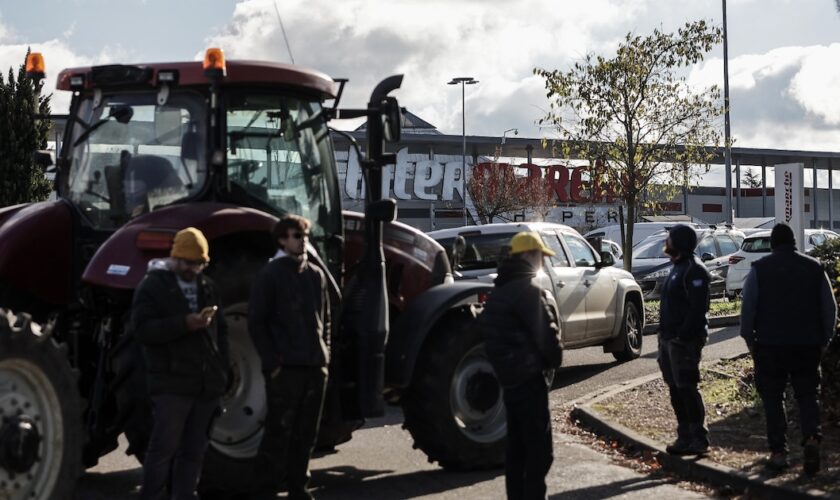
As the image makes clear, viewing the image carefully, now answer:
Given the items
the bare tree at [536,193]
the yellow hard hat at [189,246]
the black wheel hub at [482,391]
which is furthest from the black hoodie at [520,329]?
the bare tree at [536,193]

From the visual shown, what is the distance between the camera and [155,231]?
284 inches

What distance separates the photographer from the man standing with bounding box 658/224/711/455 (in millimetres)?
9422

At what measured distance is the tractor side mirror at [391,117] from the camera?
27.4 feet

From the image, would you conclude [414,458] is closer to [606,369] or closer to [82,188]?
[82,188]

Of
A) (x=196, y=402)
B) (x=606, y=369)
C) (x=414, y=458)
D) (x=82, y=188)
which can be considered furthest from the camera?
(x=606, y=369)

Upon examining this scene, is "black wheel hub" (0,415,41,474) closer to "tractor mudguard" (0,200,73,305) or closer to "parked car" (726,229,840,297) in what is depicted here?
"tractor mudguard" (0,200,73,305)

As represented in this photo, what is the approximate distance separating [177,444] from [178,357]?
0.48 m

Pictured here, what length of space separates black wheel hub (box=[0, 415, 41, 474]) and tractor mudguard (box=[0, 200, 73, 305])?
1.88 metres

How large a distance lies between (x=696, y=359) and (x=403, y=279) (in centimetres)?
230

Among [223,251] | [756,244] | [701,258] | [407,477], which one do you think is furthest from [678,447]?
[756,244]

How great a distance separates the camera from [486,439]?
9141 mm

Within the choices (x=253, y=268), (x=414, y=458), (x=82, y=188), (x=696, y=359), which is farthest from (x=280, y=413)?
(x=696, y=359)

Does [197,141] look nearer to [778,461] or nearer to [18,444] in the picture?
[18,444]

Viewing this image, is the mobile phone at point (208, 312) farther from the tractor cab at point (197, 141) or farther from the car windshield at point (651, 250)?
the car windshield at point (651, 250)
